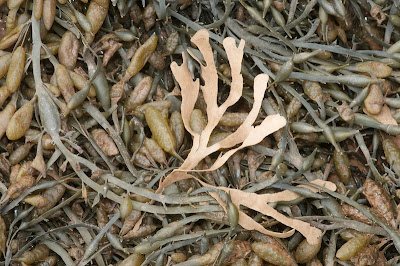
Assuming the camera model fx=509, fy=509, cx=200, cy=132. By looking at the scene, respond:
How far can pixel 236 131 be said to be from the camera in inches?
43.0

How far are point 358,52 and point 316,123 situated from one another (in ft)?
0.65

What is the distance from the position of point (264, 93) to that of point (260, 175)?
191 mm

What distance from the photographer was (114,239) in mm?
1084

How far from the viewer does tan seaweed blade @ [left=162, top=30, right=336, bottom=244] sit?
1060 mm

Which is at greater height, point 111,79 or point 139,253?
point 111,79

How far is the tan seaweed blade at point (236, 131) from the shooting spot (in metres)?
1.06

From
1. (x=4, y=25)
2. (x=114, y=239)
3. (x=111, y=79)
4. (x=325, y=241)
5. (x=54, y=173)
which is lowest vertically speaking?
(x=325, y=241)

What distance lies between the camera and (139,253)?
108cm

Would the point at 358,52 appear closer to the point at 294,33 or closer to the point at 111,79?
the point at 294,33

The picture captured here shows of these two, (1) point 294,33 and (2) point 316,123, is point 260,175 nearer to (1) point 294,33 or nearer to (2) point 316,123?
(2) point 316,123

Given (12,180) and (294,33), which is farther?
(294,33)

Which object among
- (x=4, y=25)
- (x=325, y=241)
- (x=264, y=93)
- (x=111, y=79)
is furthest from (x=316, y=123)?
(x=4, y=25)

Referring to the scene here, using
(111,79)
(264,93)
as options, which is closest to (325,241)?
(264,93)

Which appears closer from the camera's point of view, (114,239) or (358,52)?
(114,239)
